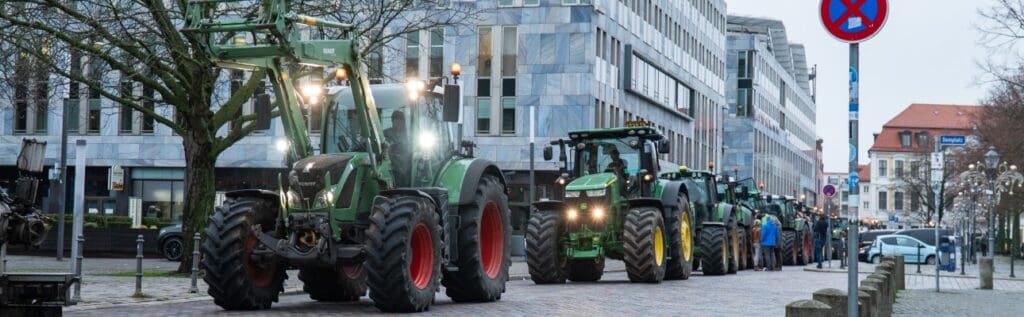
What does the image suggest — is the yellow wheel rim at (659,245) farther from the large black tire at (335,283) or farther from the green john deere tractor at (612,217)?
the large black tire at (335,283)

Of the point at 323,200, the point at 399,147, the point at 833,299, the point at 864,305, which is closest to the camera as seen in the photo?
the point at 833,299

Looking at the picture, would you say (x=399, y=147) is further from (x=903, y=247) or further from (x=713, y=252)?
(x=903, y=247)

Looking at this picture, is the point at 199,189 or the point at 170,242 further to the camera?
the point at 170,242

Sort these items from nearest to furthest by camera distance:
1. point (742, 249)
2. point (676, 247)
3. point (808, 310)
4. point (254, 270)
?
point (808, 310) < point (254, 270) < point (676, 247) < point (742, 249)

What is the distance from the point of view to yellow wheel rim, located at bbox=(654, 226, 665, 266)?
971 inches

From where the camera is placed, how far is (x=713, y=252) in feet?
97.3

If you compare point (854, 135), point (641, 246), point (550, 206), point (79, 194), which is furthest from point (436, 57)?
point (854, 135)

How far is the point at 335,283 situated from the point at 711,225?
14.6m

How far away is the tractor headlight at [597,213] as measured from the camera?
81.6 feet

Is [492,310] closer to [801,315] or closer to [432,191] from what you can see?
[432,191]

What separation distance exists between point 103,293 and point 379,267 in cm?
549

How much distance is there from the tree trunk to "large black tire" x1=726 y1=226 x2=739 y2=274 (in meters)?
12.2

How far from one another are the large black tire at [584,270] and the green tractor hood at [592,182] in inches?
62.1

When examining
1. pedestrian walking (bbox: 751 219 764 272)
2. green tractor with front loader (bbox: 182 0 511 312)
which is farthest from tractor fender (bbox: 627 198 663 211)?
pedestrian walking (bbox: 751 219 764 272)
